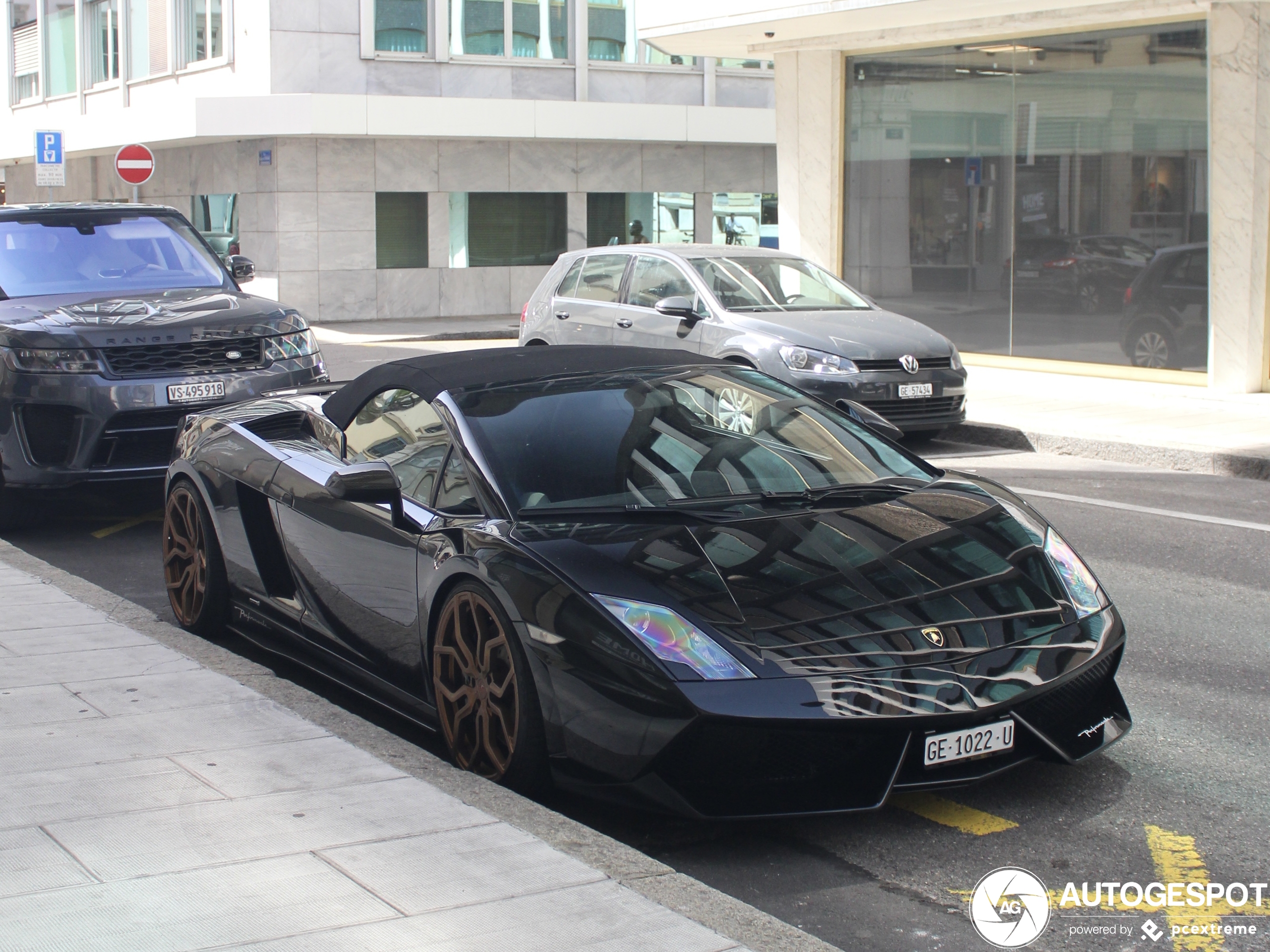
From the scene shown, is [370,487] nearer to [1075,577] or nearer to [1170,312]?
[1075,577]

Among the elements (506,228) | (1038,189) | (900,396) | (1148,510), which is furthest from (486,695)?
(506,228)

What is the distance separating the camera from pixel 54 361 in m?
8.23

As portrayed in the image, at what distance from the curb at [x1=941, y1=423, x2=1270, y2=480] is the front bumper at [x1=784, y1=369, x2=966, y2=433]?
0.50m

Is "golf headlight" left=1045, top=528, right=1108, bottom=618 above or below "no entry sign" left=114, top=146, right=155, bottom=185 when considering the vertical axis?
below

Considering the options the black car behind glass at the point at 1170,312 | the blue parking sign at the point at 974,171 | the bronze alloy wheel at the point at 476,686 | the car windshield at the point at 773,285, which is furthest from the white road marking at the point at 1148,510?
the blue parking sign at the point at 974,171

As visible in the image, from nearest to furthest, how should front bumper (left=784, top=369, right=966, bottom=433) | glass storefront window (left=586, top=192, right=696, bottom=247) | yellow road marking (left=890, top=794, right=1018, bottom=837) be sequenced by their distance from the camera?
yellow road marking (left=890, top=794, right=1018, bottom=837)
front bumper (left=784, top=369, right=966, bottom=433)
glass storefront window (left=586, top=192, right=696, bottom=247)

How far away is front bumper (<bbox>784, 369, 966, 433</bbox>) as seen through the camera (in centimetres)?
1130

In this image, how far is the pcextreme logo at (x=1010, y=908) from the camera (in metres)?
3.44

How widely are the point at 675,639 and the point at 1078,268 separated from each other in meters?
13.4

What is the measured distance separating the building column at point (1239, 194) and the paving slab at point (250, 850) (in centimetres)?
1198

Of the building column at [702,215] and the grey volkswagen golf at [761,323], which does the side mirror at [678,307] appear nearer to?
the grey volkswagen golf at [761,323]

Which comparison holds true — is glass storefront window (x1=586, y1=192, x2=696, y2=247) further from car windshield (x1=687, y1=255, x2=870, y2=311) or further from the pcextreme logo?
the pcextreme logo

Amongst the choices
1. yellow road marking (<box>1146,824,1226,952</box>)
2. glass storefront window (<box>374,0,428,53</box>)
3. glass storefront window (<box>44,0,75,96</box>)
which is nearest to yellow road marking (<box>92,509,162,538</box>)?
yellow road marking (<box>1146,824,1226,952</box>)

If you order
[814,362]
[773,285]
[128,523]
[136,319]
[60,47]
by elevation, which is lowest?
[128,523]
